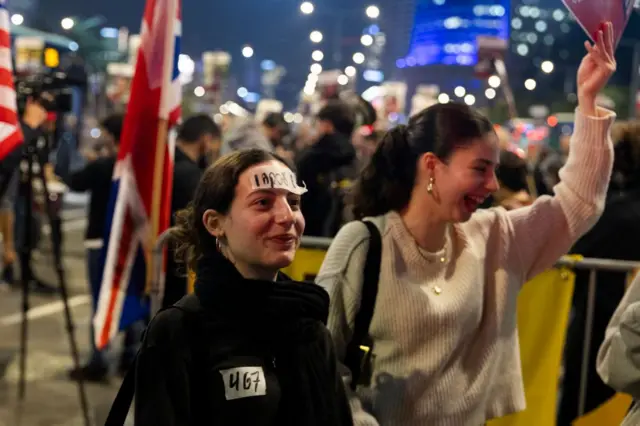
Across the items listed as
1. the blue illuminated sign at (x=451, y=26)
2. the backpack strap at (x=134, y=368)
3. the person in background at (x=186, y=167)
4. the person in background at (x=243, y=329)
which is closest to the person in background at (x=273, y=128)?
the person in background at (x=186, y=167)

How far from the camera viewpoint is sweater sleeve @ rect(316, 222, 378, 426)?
9.76 ft

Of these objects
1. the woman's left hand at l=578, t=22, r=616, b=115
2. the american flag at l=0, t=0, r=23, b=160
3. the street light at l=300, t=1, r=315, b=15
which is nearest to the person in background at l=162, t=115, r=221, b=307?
the american flag at l=0, t=0, r=23, b=160

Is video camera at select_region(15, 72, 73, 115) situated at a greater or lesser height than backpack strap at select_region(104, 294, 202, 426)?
greater

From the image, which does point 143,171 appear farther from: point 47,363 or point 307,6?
point 307,6

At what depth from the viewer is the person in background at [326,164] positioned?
728 centimetres

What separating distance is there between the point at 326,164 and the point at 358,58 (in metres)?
9.39

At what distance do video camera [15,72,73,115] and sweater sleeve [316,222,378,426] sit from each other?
12.4 feet

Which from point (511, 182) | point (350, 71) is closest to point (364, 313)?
point (511, 182)

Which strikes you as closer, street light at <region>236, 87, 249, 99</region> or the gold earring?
the gold earring

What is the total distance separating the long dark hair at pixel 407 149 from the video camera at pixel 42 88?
3592 mm

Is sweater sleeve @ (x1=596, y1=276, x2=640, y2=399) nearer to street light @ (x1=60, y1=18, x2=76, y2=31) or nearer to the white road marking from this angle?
the white road marking

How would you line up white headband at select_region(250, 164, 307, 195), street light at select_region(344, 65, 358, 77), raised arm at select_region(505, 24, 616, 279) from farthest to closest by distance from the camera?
street light at select_region(344, 65, 358, 77) < raised arm at select_region(505, 24, 616, 279) < white headband at select_region(250, 164, 307, 195)

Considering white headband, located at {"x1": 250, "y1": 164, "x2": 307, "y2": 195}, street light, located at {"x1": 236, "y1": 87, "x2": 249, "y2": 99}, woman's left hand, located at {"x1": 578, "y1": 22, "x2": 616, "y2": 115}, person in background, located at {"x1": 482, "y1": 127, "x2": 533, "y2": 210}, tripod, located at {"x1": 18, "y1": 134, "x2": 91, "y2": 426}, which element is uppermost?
woman's left hand, located at {"x1": 578, "y1": 22, "x2": 616, "y2": 115}

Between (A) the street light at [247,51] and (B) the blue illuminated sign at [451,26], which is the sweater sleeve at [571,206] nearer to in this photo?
(B) the blue illuminated sign at [451,26]
